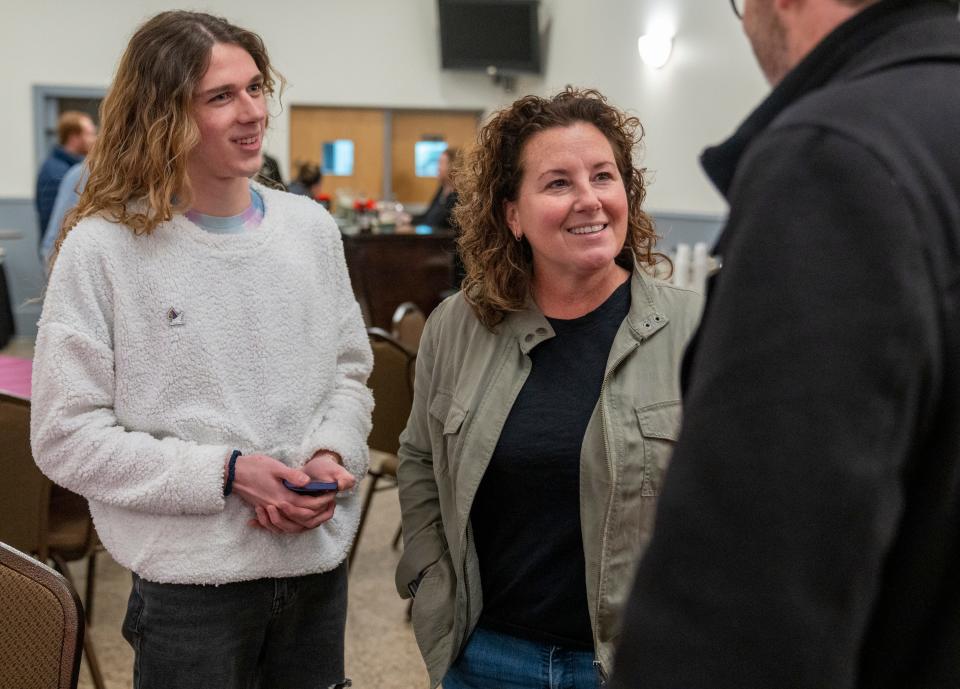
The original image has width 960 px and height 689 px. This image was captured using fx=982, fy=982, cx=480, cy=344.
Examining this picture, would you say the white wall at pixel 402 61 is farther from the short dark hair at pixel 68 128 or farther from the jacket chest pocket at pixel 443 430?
the jacket chest pocket at pixel 443 430

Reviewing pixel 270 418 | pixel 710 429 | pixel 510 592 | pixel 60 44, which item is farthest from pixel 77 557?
pixel 60 44

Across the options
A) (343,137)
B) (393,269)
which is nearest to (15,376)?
(393,269)

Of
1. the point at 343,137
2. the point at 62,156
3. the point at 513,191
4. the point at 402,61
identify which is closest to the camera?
the point at 513,191

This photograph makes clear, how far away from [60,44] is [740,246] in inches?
374

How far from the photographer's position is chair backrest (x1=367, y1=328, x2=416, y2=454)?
3109 millimetres

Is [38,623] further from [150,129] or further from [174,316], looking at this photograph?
[150,129]

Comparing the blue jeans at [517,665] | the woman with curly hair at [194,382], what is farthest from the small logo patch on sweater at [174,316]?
the blue jeans at [517,665]

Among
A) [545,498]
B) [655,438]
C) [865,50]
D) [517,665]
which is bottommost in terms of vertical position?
[517,665]

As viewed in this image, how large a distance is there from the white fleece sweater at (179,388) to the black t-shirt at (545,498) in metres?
0.26

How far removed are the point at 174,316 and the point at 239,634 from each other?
495 millimetres

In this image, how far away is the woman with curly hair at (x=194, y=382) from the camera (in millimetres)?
1438

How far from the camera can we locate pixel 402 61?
973 centimetres

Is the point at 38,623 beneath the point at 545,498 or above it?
beneath

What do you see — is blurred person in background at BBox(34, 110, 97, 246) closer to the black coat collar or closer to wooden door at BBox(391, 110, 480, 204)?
wooden door at BBox(391, 110, 480, 204)
